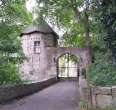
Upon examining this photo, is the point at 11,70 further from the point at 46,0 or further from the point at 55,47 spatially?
the point at 55,47

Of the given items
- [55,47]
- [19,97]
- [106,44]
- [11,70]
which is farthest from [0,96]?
[55,47]

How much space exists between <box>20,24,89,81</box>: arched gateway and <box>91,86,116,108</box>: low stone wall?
1325 inches

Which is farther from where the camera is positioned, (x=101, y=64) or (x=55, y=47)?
(x=55, y=47)

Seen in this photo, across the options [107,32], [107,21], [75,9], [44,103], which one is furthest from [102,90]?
[75,9]

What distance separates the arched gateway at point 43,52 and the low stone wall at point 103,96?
110ft

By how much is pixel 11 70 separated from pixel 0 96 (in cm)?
486

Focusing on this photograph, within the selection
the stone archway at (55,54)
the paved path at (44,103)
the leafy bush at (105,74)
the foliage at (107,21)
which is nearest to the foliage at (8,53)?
the paved path at (44,103)

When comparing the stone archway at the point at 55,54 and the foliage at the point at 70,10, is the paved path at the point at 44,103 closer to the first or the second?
the foliage at the point at 70,10

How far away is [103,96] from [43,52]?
119ft

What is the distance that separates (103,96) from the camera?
11625 millimetres

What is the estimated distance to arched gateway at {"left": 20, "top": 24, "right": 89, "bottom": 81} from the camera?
4612 centimetres

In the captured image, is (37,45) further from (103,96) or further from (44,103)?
(103,96)

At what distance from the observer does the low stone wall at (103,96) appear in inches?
444

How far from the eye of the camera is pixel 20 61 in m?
20.6
